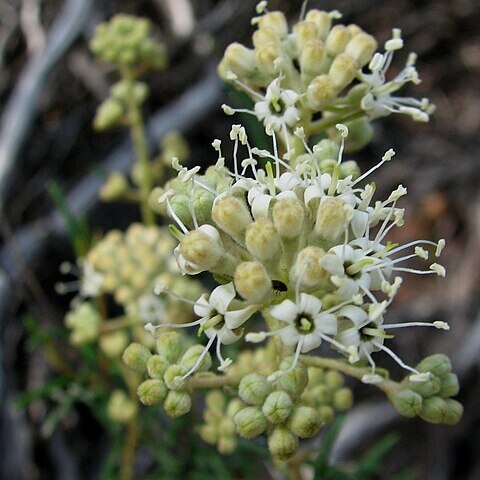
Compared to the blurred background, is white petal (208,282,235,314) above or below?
above

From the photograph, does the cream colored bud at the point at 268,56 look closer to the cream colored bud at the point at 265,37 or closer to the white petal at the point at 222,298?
the cream colored bud at the point at 265,37

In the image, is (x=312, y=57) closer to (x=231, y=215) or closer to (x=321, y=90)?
(x=321, y=90)

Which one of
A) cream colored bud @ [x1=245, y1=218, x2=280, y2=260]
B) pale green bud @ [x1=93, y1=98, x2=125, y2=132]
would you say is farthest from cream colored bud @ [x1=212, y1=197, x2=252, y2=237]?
pale green bud @ [x1=93, y1=98, x2=125, y2=132]

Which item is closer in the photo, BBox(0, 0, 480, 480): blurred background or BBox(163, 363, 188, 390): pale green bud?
BBox(163, 363, 188, 390): pale green bud

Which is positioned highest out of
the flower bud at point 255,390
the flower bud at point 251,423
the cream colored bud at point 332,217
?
the cream colored bud at point 332,217

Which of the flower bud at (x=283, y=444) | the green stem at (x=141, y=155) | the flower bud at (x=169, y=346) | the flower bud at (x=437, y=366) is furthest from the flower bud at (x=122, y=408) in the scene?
the flower bud at (x=437, y=366)

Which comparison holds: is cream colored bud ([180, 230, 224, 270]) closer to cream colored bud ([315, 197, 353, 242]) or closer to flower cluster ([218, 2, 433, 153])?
cream colored bud ([315, 197, 353, 242])

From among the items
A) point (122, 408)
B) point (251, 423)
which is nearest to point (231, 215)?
point (251, 423)
